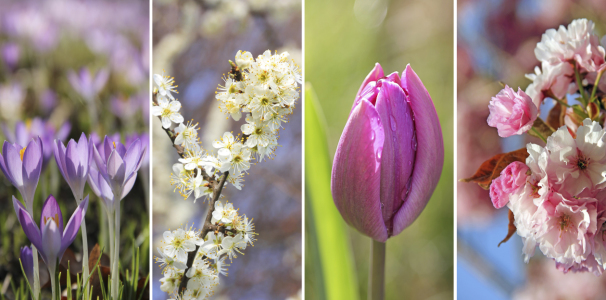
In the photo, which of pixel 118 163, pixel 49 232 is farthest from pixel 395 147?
pixel 49 232

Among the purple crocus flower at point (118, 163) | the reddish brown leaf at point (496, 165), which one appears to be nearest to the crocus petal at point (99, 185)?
the purple crocus flower at point (118, 163)

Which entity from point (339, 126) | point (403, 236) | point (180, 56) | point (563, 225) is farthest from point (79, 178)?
point (563, 225)

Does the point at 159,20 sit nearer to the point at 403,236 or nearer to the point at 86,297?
the point at 86,297

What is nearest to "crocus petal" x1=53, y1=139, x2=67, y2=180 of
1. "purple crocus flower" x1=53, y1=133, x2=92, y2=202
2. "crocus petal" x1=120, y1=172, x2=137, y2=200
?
"purple crocus flower" x1=53, y1=133, x2=92, y2=202

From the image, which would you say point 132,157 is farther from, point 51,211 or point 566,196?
point 566,196

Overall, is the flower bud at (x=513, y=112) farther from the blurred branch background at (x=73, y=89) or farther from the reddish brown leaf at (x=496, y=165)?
the blurred branch background at (x=73, y=89)

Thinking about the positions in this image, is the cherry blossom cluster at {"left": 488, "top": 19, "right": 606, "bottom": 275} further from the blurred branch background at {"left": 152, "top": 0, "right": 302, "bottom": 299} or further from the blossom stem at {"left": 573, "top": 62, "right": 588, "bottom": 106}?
the blurred branch background at {"left": 152, "top": 0, "right": 302, "bottom": 299}
